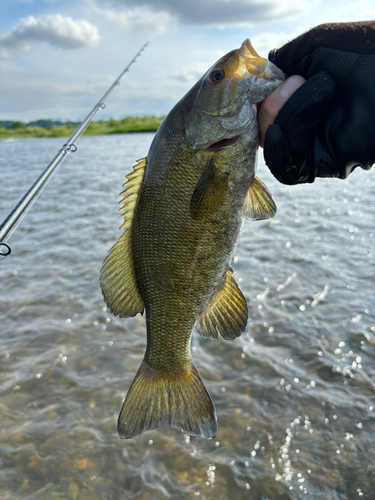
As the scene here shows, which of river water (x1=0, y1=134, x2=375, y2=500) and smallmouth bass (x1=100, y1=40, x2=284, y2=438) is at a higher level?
smallmouth bass (x1=100, y1=40, x2=284, y2=438)

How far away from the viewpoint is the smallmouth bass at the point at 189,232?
6.95ft

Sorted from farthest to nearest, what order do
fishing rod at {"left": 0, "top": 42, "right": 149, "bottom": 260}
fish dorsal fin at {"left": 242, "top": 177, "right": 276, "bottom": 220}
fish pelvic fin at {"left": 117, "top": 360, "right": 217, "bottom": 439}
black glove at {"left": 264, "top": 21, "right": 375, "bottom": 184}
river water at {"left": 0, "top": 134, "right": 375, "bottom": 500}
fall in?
river water at {"left": 0, "top": 134, "right": 375, "bottom": 500}
fishing rod at {"left": 0, "top": 42, "right": 149, "bottom": 260}
fish pelvic fin at {"left": 117, "top": 360, "right": 217, "bottom": 439}
fish dorsal fin at {"left": 242, "top": 177, "right": 276, "bottom": 220}
black glove at {"left": 264, "top": 21, "right": 375, "bottom": 184}

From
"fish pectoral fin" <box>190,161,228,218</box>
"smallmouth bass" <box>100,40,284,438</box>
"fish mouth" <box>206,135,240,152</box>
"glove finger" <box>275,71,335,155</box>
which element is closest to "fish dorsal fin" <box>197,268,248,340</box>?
"smallmouth bass" <box>100,40,284,438</box>

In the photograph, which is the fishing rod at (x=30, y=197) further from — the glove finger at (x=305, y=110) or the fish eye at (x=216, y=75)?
the glove finger at (x=305, y=110)

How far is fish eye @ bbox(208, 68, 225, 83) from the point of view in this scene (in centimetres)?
215

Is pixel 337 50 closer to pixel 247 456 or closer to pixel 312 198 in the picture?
pixel 247 456

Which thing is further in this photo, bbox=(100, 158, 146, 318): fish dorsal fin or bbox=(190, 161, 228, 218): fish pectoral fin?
bbox=(100, 158, 146, 318): fish dorsal fin

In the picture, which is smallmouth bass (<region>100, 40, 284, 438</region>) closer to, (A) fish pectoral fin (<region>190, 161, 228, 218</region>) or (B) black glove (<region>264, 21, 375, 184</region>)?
(A) fish pectoral fin (<region>190, 161, 228, 218</region>)

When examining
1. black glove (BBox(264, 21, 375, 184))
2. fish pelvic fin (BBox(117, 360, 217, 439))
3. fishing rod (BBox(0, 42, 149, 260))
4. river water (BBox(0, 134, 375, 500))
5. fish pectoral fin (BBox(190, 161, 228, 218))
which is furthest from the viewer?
river water (BBox(0, 134, 375, 500))

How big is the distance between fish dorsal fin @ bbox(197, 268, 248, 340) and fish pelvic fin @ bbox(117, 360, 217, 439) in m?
0.33

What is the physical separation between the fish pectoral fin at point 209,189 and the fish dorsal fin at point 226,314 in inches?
21.4

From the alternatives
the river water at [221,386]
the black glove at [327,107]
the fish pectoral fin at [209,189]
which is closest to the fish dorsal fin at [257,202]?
the black glove at [327,107]

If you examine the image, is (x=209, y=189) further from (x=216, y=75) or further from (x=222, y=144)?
(x=216, y=75)

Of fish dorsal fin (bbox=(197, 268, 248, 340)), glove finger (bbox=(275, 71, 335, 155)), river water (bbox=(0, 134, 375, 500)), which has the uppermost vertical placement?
glove finger (bbox=(275, 71, 335, 155))
